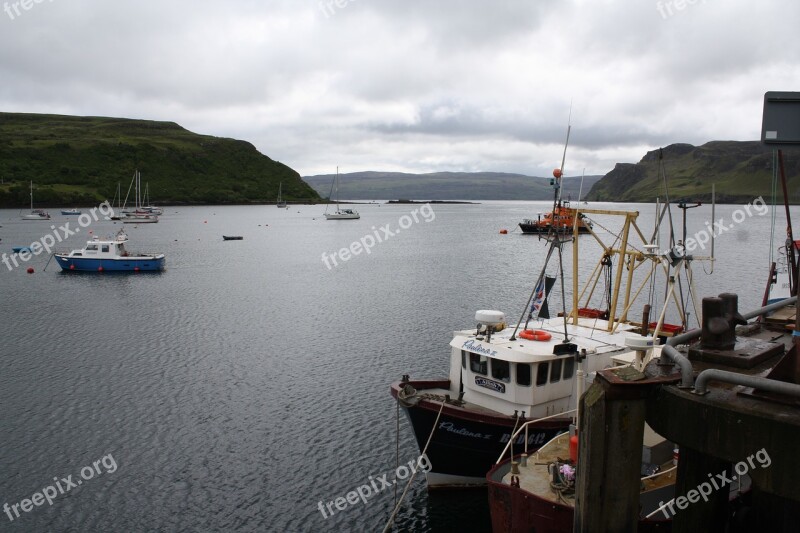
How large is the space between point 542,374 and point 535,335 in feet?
6.20

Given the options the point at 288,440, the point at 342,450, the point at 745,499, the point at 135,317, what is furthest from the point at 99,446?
the point at 135,317

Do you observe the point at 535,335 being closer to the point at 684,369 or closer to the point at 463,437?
the point at 463,437

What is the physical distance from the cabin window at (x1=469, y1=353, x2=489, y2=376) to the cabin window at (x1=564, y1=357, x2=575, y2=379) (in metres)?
2.88

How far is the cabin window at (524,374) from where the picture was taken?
68.5 feet

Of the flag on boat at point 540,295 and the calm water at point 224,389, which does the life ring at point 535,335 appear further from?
the calm water at point 224,389

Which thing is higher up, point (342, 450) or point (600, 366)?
point (600, 366)

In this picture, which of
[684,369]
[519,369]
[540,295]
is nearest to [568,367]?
[519,369]

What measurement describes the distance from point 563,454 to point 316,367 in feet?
70.1

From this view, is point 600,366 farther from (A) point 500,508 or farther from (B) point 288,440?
(B) point 288,440

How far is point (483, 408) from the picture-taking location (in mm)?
21953

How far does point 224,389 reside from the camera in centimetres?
3266

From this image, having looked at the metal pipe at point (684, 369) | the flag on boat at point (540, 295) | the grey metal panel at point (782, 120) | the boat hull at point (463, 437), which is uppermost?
the grey metal panel at point (782, 120)

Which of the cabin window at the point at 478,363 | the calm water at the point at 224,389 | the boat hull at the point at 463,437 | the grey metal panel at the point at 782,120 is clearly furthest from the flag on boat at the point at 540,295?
the grey metal panel at the point at 782,120

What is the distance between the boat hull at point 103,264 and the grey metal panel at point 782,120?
7629 centimetres
